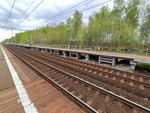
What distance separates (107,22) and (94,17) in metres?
5.81

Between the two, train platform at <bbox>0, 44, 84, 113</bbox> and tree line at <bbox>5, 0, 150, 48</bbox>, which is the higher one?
tree line at <bbox>5, 0, 150, 48</bbox>

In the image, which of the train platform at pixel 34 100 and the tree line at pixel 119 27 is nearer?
the train platform at pixel 34 100

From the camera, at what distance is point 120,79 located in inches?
291

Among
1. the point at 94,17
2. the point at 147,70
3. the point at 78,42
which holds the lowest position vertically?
the point at 147,70

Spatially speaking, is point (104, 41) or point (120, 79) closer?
point (120, 79)

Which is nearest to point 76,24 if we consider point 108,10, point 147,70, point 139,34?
point 108,10

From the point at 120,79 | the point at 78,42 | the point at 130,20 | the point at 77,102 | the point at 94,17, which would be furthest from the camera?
the point at 78,42

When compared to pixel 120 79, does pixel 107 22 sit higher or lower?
higher

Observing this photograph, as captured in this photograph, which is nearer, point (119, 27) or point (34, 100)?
point (34, 100)

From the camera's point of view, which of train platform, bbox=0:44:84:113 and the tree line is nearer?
train platform, bbox=0:44:84:113

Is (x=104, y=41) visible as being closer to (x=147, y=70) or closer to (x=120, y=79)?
(x=147, y=70)

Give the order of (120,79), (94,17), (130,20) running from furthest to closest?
(94,17)
(130,20)
(120,79)

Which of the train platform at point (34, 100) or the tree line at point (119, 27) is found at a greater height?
the tree line at point (119, 27)

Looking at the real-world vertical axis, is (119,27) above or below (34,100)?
above
